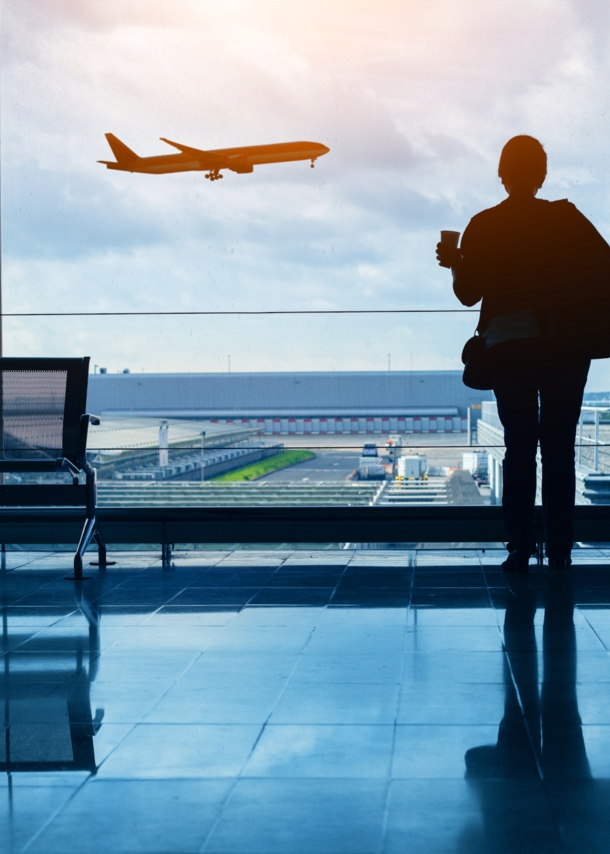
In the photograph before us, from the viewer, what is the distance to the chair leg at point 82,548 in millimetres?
3201

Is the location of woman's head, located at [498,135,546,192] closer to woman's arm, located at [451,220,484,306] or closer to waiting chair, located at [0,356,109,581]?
woman's arm, located at [451,220,484,306]

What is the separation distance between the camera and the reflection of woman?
112 inches

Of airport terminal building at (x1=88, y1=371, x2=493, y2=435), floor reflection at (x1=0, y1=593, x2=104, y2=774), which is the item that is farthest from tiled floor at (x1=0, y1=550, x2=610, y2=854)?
airport terminal building at (x1=88, y1=371, x2=493, y2=435)

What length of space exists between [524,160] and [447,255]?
1.28 feet

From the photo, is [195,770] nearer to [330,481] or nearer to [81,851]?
[81,851]

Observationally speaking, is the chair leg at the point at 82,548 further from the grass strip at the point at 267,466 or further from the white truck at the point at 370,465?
the white truck at the point at 370,465

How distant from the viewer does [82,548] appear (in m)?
3.24

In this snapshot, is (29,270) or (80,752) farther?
(29,270)

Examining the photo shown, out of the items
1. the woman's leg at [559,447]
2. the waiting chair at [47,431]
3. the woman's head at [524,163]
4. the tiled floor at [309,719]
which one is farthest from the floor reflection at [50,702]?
the woman's head at [524,163]

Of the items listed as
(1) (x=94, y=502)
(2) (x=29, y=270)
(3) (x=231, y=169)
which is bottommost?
(1) (x=94, y=502)

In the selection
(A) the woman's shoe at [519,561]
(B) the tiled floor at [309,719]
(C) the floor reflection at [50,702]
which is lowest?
(C) the floor reflection at [50,702]

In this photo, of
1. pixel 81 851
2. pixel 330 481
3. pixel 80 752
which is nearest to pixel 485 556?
pixel 330 481

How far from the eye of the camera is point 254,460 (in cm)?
386

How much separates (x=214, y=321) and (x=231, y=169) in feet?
3.68
